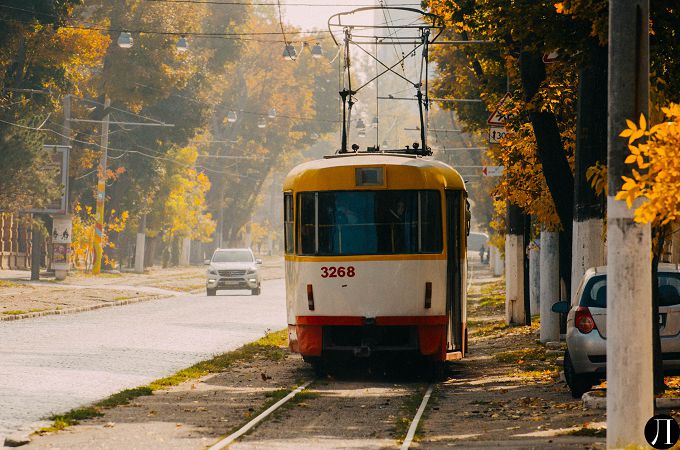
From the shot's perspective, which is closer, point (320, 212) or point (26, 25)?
point (320, 212)

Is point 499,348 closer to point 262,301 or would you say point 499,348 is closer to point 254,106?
point 262,301

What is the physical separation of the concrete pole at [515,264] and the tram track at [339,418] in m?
13.1

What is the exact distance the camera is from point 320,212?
63.8ft

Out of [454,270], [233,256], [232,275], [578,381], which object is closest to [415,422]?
[578,381]

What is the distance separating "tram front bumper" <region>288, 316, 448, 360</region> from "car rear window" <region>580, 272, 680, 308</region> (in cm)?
290

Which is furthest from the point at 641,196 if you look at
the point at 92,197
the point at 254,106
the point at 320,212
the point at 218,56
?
the point at 254,106

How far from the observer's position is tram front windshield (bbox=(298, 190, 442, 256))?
19.2 metres

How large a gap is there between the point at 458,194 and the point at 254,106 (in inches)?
3206

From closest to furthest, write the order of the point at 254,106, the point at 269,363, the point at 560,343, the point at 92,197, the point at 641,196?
the point at 641,196
the point at 269,363
the point at 560,343
the point at 92,197
the point at 254,106

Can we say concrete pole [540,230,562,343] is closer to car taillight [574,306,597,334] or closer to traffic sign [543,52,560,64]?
traffic sign [543,52,560,64]

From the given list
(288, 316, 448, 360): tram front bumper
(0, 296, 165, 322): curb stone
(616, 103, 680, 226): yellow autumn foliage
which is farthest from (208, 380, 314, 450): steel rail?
(0, 296, 165, 322): curb stone

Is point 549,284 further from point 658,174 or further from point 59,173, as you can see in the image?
point 59,173

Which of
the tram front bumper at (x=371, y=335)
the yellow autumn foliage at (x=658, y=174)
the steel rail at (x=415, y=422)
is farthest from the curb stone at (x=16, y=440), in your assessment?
the tram front bumper at (x=371, y=335)
